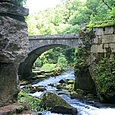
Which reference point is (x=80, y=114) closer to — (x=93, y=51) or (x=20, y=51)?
(x=93, y=51)

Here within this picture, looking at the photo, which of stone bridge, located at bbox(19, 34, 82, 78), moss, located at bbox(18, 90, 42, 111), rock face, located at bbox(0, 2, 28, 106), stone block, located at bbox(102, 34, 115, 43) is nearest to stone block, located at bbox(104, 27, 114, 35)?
stone block, located at bbox(102, 34, 115, 43)

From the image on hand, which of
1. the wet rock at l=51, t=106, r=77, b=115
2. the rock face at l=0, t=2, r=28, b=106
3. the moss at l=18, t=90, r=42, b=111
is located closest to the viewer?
the rock face at l=0, t=2, r=28, b=106

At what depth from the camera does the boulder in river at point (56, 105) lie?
8.44 metres

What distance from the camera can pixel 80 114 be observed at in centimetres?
884

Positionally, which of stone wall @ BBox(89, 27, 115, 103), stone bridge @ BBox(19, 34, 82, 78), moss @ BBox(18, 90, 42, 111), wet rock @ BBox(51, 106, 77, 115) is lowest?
wet rock @ BBox(51, 106, 77, 115)

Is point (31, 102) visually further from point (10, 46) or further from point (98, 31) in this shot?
point (98, 31)

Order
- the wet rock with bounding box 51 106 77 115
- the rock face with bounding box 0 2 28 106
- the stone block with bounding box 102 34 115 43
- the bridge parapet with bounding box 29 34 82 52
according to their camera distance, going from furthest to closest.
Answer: the bridge parapet with bounding box 29 34 82 52, the stone block with bounding box 102 34 115 43, the wet rock with bounding box 51 106 77 115, the rock face with bounding box 0 2 28 106

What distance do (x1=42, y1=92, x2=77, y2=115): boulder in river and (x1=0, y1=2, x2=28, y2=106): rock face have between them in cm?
532

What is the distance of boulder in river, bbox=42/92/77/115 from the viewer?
8438 mm

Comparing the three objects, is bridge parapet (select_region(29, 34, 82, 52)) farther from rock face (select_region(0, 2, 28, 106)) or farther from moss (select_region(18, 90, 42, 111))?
rock face (select_region(0, 2, 28, 106))

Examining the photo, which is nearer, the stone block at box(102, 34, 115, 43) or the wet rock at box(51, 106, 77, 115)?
the wet rock at box(51, 106, 77, 115)

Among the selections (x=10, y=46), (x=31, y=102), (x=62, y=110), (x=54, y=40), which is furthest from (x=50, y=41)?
(x=10, y=46)

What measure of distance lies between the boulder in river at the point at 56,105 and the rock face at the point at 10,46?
532 centimetres

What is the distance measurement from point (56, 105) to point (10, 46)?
5.97m
